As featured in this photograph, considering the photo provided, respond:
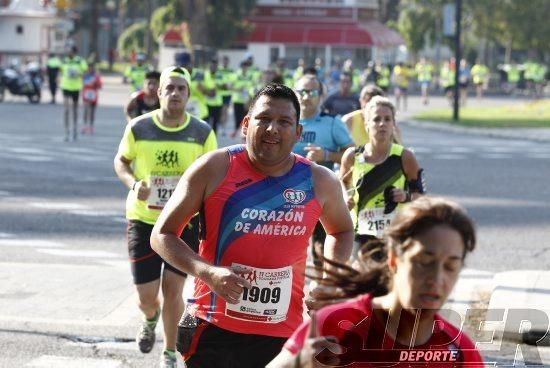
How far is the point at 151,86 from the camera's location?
500 inches

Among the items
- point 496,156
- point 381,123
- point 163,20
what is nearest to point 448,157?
point 496,156

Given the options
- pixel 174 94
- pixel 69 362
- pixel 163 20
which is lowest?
pixel 69 362

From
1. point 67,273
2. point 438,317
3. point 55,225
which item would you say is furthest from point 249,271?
point 55,225

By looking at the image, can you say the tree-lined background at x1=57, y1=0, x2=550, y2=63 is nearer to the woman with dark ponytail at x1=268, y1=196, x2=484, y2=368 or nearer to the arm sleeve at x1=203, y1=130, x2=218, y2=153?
the arm sleeve at x1=203, y1=130, x2=218, y2=153

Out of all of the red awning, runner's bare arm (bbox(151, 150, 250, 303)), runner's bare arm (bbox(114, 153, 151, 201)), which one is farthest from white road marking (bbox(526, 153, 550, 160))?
the red awning

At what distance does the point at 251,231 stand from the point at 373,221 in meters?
4.13

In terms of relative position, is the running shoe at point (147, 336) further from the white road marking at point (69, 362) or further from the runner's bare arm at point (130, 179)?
the runner's bare arm at point (130, 179)

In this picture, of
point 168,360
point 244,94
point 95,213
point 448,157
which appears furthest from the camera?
point 244,94

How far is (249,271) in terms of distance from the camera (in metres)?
5.91

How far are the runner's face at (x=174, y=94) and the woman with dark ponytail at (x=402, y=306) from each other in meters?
5.15

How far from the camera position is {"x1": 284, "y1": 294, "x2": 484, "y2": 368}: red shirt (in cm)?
408

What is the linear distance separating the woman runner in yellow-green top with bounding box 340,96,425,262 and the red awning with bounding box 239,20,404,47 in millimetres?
65306

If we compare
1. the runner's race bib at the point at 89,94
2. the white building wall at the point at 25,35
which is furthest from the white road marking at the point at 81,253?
the white building wall at the point at 25,35

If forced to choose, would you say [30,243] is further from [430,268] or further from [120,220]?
[430,268]
